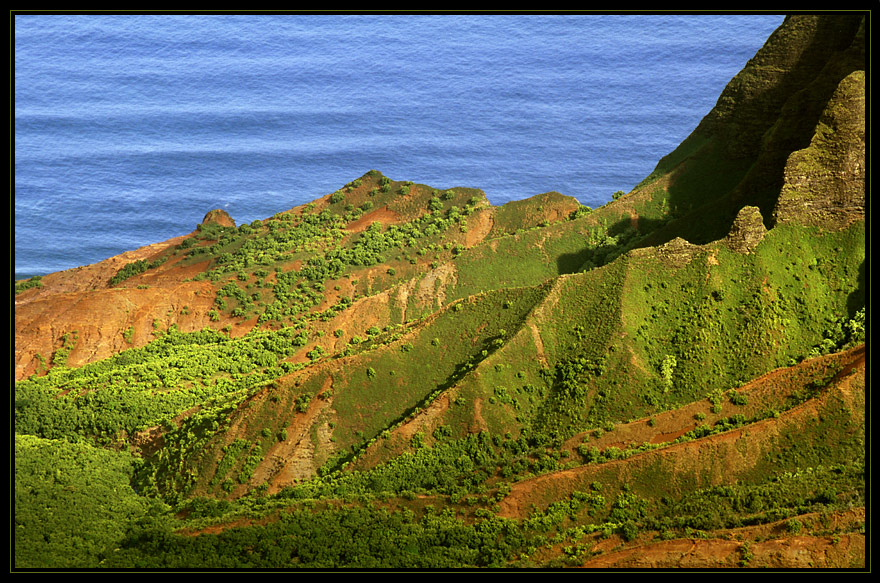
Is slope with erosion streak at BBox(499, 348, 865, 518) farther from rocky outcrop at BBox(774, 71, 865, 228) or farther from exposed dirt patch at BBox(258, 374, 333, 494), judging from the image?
exposed dirt patch at BBox(258, 374, 333, 494)

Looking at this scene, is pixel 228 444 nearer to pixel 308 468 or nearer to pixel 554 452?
pixel 308 468

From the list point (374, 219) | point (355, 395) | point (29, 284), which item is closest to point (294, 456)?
point (355, 395)

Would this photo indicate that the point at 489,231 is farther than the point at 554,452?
Yes

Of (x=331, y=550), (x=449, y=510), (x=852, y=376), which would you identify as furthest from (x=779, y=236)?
(x=331, y=550)

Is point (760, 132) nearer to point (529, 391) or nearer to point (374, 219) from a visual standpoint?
point (529, 391)

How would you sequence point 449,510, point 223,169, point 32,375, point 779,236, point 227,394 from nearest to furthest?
point 449,510 → point 779,236 → point 227,394 → point 32,375 → point 223,169

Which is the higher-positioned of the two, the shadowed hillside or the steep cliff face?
the steep cliff face

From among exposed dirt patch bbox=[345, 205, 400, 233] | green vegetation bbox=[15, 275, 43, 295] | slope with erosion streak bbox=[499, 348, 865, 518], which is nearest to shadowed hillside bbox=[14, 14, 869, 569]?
slope with erosion streak bbox=[499, 348, 865, 518]

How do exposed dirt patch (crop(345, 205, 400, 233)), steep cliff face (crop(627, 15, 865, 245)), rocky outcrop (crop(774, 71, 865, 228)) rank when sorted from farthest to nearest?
exposed dirt patch (crop(345, 205, 400, 233)), steep cliff face (crop(627, 15, 865, 245)), rocky outcrop (crop(774, 71, 865, 228))

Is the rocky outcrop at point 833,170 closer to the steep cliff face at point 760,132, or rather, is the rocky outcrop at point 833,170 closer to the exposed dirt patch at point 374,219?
the steep cliff face at point 760,132

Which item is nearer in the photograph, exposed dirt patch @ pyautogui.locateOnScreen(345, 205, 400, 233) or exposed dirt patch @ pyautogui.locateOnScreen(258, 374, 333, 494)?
exposed dirt patch @ pyautogui.locateOnScreen(258, 374, 333, 494)

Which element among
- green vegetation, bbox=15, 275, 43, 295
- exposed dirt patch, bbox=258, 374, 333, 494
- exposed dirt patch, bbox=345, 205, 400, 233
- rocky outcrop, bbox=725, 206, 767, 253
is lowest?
exposed dirt patch, bbox=258, 374, 333, 494
